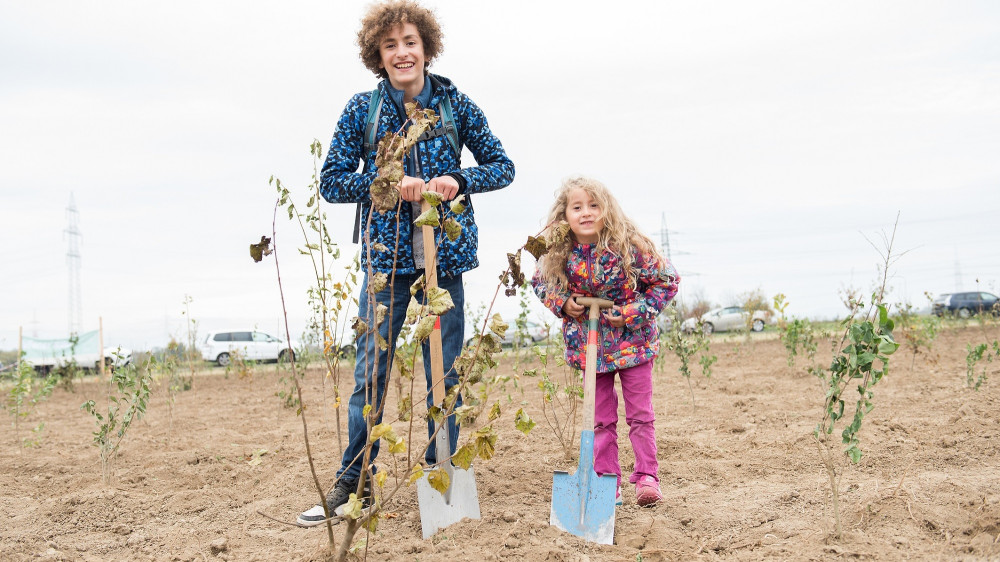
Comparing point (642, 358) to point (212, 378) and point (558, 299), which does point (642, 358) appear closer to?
point (558, 299)

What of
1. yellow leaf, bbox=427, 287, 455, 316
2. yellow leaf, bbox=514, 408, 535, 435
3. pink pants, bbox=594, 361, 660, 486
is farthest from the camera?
pink pants, bbox=594, 361, 660, 486

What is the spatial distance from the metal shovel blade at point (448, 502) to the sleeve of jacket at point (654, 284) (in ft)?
2.98

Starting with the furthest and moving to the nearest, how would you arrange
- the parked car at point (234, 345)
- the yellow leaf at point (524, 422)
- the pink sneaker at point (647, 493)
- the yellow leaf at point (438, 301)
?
the parked car at point (234, 345), the pink sneaker at point (647, 493), the yellow leaf at point (524, 422), the yellow leaf at point (438, 301)

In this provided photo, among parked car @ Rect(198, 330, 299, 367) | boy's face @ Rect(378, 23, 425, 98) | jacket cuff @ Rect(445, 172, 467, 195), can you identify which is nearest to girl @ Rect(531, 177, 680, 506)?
jacket cuff @ Rect(445, 172, 467, 195)

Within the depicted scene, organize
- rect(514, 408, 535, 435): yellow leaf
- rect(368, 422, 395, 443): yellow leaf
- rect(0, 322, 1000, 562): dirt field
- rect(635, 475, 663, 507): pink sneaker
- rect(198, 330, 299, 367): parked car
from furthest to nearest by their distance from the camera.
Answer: rect(198, 330, 299, 367): parked car → rect(635, 475, 663, 507): pink sneaker → rect(0, 322, 1000, 562): dirt field → rect(514, 408, 535, 435): yellow leaf → rect(368, 422, 395, 443): yellow leaf

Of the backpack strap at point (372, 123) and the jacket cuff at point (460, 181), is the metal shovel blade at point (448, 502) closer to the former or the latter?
the jacket cuff at point (460, 181)

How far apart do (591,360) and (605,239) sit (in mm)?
516

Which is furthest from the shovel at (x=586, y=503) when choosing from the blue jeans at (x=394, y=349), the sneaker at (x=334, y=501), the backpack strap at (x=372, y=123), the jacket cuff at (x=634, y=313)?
the backpack strap at (x=372, y=123)

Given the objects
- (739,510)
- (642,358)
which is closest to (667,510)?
(739,510)

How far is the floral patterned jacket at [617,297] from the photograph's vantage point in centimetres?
300

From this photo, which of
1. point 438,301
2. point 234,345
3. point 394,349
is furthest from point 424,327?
point 234,345

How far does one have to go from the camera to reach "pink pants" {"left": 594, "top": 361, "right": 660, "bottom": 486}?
2979 mm

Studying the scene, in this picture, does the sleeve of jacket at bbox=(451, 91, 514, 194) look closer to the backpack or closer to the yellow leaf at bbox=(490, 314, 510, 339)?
the backpack

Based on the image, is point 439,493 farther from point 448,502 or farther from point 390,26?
point 390,26
